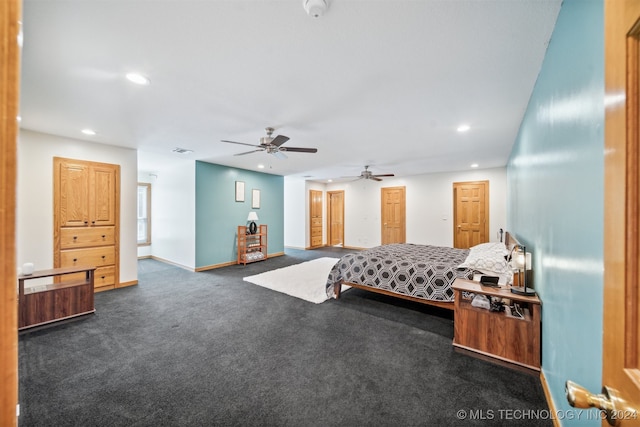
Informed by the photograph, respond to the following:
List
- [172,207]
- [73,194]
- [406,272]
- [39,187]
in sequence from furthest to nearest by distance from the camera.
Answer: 1. [172,207]
2. [73,194]
3. [39,187]
4. [406,272]

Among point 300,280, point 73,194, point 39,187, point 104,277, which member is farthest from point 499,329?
point 39,187

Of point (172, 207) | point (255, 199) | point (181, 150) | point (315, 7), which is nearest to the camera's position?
point (315, 7)

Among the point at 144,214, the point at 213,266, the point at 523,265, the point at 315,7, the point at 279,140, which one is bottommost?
the point at 213,266

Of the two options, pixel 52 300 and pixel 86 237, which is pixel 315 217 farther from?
pixel 52 300

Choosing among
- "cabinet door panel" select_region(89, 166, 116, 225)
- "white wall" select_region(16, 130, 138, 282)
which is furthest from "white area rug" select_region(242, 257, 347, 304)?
"white wall" select_region(16, 130, 138, 282)

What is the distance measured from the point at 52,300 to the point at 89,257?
130 cm

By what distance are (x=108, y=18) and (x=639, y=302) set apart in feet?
8.38

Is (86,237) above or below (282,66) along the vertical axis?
below

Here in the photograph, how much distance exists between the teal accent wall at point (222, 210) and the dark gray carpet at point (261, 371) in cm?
242

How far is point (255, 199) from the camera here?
269 inches

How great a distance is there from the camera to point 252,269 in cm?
572

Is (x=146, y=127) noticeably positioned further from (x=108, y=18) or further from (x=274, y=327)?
(x=274, y=327)

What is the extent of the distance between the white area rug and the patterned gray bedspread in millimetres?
332

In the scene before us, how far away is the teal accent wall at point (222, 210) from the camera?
18.5ft
